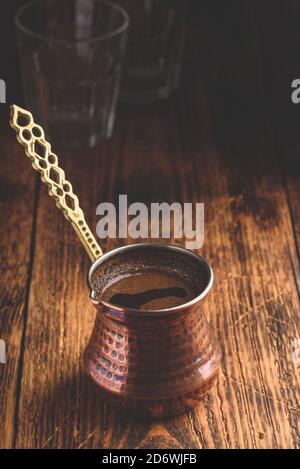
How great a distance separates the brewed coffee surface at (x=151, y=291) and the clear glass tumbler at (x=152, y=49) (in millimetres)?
599

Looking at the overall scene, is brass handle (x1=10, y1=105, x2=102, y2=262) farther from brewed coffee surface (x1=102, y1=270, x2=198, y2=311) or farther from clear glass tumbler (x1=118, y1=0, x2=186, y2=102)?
clear glass tumbler (x1=118, y1=0, x2=186, y2=102)

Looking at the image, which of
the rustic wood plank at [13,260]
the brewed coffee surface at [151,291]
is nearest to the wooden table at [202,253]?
the rustic wood plank at [13,260]

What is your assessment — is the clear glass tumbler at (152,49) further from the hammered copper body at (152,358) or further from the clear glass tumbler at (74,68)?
the hammered copper body at (152,358)

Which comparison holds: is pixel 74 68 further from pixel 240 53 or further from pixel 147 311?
pixel 147 311

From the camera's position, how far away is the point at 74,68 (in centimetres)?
130

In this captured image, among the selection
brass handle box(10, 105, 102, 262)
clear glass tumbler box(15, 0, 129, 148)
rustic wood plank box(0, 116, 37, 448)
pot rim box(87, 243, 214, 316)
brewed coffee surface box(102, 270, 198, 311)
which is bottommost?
rustic wood plank box(0, 116, 37, 448)

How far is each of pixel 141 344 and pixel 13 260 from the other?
0.32 m

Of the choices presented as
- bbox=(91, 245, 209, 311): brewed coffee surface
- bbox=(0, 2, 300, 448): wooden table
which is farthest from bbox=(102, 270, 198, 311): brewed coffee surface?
bbox=(0, 2, 300, 448): wooden table

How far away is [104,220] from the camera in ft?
3.76

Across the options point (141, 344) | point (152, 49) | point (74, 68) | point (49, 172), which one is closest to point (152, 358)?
point (141, 344)

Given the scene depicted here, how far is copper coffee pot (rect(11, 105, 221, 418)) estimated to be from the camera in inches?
31.5

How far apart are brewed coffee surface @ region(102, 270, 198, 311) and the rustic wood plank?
0.15m

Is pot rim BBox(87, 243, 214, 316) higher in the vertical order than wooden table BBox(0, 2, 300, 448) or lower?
higher

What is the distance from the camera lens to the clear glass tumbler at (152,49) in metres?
1.39
